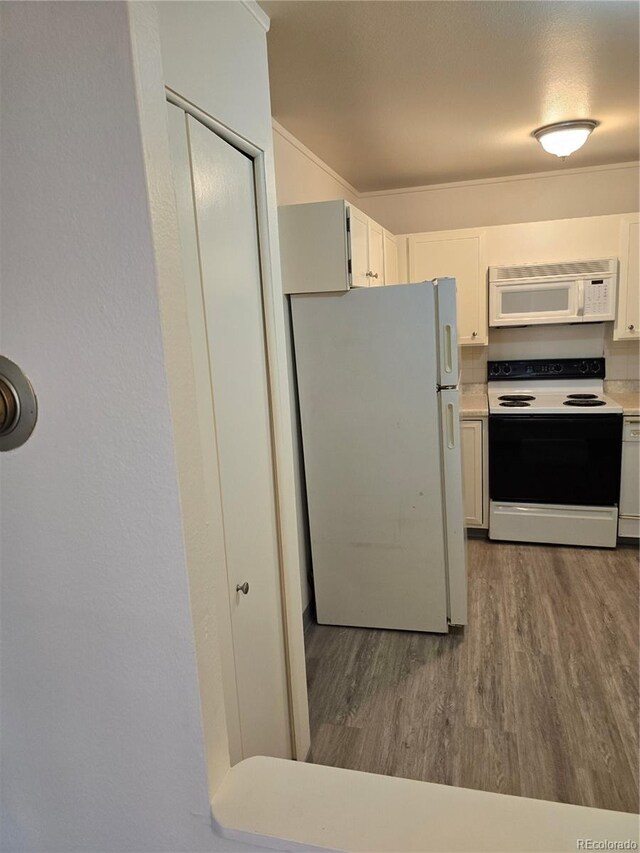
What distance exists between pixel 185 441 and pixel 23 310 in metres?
0.24

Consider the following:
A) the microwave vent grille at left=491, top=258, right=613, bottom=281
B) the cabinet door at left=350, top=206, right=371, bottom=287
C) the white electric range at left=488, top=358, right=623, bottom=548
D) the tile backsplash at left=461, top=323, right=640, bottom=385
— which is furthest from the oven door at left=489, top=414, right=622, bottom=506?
the cabinet door at left=350, top=206, right=371, bottom=287

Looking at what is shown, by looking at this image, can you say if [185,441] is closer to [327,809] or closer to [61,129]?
[61,129]

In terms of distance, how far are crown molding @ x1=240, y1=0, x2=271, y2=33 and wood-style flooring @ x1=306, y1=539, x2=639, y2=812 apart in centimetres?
243

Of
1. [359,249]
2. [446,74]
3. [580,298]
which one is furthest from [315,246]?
[580,298]

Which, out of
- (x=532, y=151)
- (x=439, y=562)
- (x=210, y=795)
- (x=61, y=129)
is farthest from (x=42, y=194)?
(x=532, y=151)

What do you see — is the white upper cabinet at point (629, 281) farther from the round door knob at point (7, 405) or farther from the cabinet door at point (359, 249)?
the round door knob at point (7, 405)

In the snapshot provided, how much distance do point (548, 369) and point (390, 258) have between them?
1.48 metres

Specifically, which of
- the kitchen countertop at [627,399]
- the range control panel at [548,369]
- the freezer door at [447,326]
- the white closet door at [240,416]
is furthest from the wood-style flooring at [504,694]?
the range control panel at [548,369]

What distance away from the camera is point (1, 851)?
86 centimetres

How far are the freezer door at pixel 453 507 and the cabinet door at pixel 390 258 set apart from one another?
1269 millimetres

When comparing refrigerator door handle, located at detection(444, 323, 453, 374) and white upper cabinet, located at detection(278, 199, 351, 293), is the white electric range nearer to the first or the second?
refrigerator door handle, located at detection(444, 323, 453, 374)

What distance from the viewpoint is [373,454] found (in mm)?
2711

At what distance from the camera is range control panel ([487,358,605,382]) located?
4109 millimetres

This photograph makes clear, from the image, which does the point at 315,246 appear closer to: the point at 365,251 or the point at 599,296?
the point at 365,251
